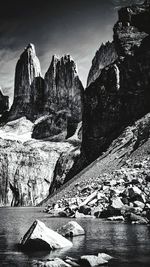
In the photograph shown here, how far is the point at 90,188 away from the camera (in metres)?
45.2

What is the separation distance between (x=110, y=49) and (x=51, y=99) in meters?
38.5

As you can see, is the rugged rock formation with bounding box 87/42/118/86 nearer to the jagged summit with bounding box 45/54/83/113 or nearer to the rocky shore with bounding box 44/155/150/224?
the jagged summit with bounding box 45/54/83/113

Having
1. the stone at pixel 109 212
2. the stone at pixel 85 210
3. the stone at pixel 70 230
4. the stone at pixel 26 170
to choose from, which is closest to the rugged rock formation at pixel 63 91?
the stone at pixel 26 170

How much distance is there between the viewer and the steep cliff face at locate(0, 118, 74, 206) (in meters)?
117

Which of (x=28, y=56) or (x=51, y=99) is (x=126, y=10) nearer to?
(x=51, y=99)

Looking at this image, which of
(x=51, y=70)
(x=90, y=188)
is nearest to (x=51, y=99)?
(x=51, y=70)

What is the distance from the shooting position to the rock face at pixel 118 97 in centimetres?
9206

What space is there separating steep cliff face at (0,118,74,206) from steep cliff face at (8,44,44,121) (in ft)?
135

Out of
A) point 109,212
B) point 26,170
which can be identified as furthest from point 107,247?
point 26,170

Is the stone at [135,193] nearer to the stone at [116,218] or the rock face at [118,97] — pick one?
the stone at [116,218]

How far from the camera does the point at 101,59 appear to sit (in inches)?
6777

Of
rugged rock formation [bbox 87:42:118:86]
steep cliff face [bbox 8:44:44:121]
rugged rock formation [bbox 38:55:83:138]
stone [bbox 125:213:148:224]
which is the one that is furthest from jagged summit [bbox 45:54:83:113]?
stone [bbox 125:213:148:224]

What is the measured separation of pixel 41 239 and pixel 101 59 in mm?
161962

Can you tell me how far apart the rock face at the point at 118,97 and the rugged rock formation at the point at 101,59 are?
188ft
